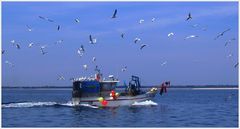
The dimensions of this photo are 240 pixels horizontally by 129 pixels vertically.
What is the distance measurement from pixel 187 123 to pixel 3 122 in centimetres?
1157

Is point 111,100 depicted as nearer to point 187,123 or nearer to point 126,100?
point 126,100

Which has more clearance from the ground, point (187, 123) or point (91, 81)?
point (91, 81)

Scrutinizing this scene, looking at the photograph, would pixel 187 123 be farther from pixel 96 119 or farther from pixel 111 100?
pixel 111 100

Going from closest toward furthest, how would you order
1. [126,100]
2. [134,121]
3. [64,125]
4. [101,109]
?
[64,125]
[134,121]
[101,109]
[126,100]

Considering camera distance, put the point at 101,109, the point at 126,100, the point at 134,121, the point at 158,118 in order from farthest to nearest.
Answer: the point at 126,100, the point at 101,109, the point at 158,118, the point at 134,121

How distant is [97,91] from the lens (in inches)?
1965

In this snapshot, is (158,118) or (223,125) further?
(158,118)

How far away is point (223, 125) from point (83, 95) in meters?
18.2

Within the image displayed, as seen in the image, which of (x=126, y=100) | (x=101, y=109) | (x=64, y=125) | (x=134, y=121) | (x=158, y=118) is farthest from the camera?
(x=126, y=100)

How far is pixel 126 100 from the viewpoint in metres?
51.2

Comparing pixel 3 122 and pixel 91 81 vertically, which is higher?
pixel 91 81

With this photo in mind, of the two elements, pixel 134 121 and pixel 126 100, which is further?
pixel 126 100

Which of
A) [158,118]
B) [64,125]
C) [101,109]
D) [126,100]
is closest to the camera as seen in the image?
[64,125]

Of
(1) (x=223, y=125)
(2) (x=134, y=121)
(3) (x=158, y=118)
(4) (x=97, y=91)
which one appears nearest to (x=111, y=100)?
(4) (x=97, y=91)
